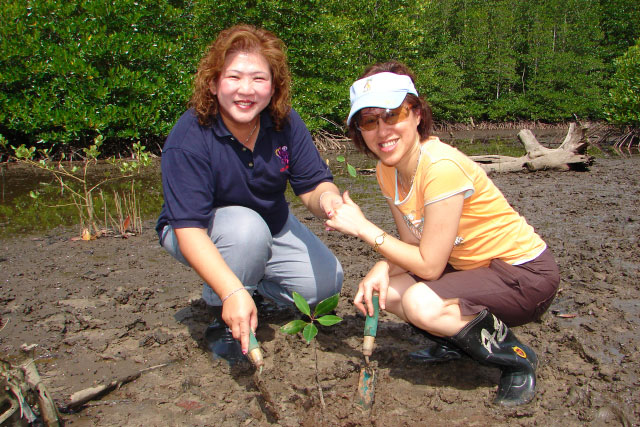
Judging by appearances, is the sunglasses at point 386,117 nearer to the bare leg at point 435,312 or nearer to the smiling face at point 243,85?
the smiling face at point 243,85

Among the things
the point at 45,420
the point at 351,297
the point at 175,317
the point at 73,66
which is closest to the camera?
the point at 45,420

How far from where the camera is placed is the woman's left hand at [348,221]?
2.07 m

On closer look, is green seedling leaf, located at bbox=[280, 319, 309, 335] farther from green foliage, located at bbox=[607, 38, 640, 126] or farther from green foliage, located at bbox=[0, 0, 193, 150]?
green foliage, located at bbox=[607, 38, 640, 126]

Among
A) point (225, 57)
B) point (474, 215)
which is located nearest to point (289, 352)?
point (474, 215)

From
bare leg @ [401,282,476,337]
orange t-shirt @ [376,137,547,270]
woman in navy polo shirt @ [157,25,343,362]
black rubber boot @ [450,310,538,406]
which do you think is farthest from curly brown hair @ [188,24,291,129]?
black rubber boot @ [450,310,538,406]

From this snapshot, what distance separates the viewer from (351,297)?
10.1ft

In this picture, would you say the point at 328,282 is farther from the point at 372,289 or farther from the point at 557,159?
the point at 557,159

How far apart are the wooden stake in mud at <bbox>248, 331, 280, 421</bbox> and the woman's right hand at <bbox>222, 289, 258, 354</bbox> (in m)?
0.03

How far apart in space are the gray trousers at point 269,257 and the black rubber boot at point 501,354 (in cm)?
92

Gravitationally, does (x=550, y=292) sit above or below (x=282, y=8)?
below

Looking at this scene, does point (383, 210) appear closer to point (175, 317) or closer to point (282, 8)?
point (175, 317)

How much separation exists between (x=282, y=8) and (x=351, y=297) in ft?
39.9

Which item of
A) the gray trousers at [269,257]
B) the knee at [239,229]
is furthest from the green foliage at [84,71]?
the knee at [239,229]

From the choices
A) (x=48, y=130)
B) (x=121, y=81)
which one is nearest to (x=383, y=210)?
(x=121, y=81)
